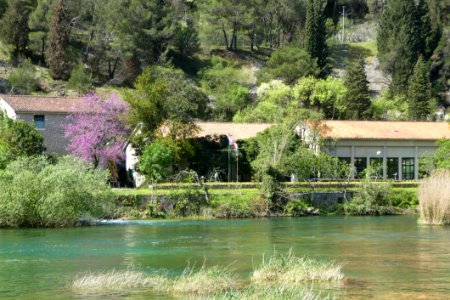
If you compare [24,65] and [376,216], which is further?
[24,65]

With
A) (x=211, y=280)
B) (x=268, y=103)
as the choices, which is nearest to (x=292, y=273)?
(x=211, y=280)

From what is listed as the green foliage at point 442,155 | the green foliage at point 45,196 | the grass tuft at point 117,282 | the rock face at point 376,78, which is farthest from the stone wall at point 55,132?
the rock face at point 376,78

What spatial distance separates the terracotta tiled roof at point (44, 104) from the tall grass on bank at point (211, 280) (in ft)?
141

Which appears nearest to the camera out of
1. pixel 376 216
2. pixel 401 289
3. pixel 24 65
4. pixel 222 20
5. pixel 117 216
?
pixel 401 289

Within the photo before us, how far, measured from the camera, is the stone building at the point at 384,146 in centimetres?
7025

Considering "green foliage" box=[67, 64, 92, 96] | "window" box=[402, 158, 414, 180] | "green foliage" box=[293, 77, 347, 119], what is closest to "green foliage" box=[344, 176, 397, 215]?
"window" box=[402, 158, 414, 180]

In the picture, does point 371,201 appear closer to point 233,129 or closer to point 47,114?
point 233,129

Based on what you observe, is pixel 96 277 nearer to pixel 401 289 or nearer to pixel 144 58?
pixel 401 289

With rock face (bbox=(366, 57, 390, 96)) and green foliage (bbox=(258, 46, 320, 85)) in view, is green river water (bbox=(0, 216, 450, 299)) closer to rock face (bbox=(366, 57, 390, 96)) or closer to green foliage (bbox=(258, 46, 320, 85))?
green foliage (bbox=(258, 46, 320, 85))

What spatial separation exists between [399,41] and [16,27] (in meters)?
50.2

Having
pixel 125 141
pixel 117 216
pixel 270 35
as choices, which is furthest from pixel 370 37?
pixel 117 216

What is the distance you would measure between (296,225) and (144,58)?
2405 inches

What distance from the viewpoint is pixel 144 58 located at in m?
105

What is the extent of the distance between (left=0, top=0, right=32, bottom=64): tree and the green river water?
56.9 metres
